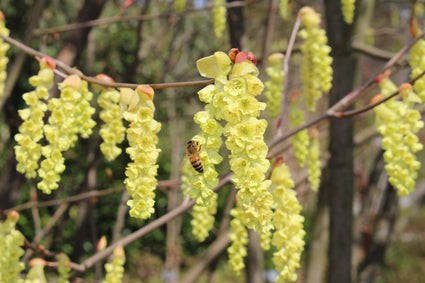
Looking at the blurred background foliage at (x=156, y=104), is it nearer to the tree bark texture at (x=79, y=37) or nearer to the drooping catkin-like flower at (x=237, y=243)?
the tree bark texture at (x=79, y=37)

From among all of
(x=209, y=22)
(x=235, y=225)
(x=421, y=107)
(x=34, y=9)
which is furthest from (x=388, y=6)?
(x=235, y=225)

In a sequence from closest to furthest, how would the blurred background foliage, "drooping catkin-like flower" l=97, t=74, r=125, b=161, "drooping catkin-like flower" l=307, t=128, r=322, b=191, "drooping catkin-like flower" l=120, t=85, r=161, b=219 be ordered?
"drooping catkin-like flower" l=120, t=85, r=161, b=219, "drooping catkin-like flower" l=97, t=74, r=125, b=161, "drooping catkin-like flower" l=307, t=128, r=322, b=191, the blurred background foliage

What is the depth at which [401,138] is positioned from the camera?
5.13ft

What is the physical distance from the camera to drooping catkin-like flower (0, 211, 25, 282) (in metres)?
1.55

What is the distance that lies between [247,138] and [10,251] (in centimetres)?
108

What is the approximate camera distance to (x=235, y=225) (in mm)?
1662

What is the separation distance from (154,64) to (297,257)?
4195mm

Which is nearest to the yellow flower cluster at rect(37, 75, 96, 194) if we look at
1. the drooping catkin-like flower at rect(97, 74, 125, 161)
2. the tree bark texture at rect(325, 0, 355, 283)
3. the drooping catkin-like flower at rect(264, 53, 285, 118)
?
the drooping catkin-like flower at rect(97, 74, 125, 161)

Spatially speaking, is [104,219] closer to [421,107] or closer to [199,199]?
[421,107]

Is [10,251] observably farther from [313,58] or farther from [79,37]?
[79,37]

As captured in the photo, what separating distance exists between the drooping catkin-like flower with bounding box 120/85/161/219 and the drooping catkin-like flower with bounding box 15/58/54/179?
1.08 feet

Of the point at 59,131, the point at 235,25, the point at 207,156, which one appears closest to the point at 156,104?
the point at 235,25

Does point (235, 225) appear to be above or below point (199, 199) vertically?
below

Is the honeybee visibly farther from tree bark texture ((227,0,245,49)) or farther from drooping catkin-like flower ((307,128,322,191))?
tree bark texture ((227,0,245,49))
